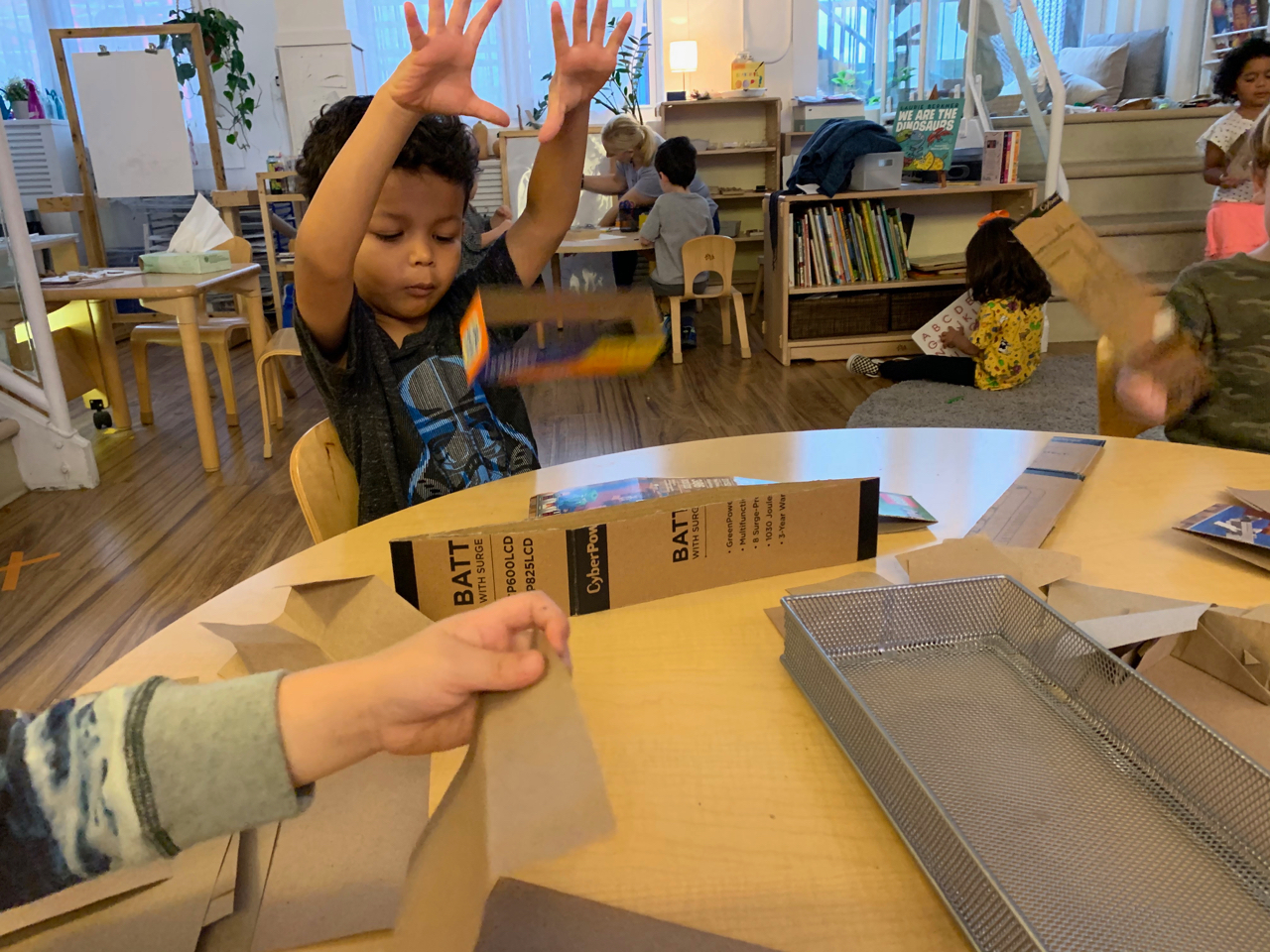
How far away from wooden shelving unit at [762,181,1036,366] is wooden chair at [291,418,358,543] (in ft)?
11.0

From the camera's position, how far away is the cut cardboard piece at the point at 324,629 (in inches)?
24.0

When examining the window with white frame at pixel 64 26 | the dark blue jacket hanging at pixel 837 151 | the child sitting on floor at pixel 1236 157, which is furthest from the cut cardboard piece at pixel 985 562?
the window with white frame at pixel 64 26

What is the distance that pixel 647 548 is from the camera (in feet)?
2.43

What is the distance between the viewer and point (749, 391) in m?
3.89

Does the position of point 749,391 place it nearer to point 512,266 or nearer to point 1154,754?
point 512,266

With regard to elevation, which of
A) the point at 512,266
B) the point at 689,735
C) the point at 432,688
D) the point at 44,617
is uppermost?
the point at 512,266

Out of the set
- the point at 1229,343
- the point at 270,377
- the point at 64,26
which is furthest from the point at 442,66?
the point at 64,26

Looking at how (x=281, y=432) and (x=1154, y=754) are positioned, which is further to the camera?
(x=281, y=432)

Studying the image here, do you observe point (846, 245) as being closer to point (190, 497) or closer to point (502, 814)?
point (190, 497)

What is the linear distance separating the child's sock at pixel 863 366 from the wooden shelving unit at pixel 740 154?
2.10 meters

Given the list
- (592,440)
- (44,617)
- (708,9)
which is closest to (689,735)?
(44,617)

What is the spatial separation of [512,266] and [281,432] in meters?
2.63

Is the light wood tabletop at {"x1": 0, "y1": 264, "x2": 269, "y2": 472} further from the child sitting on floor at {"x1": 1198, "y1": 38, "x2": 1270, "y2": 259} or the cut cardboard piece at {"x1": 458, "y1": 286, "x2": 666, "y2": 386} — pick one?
the child sitting on floor at {"x1": 1198, "y1": 38, "x2": 1270, "y2": 259}

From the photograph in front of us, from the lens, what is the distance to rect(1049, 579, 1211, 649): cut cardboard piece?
62 centimetres
